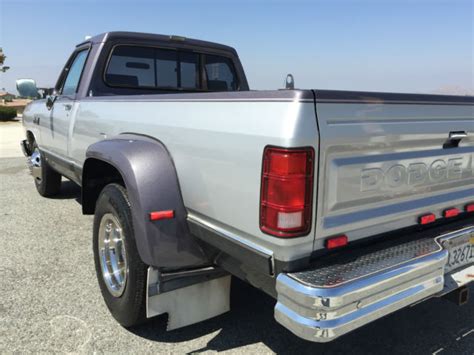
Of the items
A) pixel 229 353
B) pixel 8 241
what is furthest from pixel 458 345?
pixel 8 241

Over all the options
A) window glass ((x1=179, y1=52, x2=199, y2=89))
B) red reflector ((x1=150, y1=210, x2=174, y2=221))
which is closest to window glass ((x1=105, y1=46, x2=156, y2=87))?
window glass ((x1=179, y1=52, x2=199, y2=89))

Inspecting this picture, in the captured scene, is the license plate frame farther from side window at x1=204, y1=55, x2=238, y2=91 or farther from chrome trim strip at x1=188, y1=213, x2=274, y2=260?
side window at x1=204, y1=55, x2=238, y2=91

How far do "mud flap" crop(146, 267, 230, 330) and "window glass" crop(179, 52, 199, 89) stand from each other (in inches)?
97.6

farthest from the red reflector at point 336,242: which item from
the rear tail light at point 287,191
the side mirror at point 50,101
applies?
the side mirror at point 50,101

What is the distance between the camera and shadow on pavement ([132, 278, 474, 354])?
257 centimetres

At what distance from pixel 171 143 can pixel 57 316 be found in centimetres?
149

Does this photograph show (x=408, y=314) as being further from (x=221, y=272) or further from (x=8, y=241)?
(x=8, y=241)

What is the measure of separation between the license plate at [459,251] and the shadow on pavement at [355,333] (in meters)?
0.63

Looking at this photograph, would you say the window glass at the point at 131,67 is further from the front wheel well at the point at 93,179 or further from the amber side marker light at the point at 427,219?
the amber side marker light at the point at 427,219

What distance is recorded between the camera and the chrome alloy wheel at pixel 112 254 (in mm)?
2792

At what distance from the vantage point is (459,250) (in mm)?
2273

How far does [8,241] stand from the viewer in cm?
419

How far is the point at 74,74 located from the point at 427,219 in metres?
3.59

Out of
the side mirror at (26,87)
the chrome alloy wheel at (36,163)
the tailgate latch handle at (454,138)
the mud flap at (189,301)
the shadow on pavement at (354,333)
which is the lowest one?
the shadow on pavement at (354,333)
